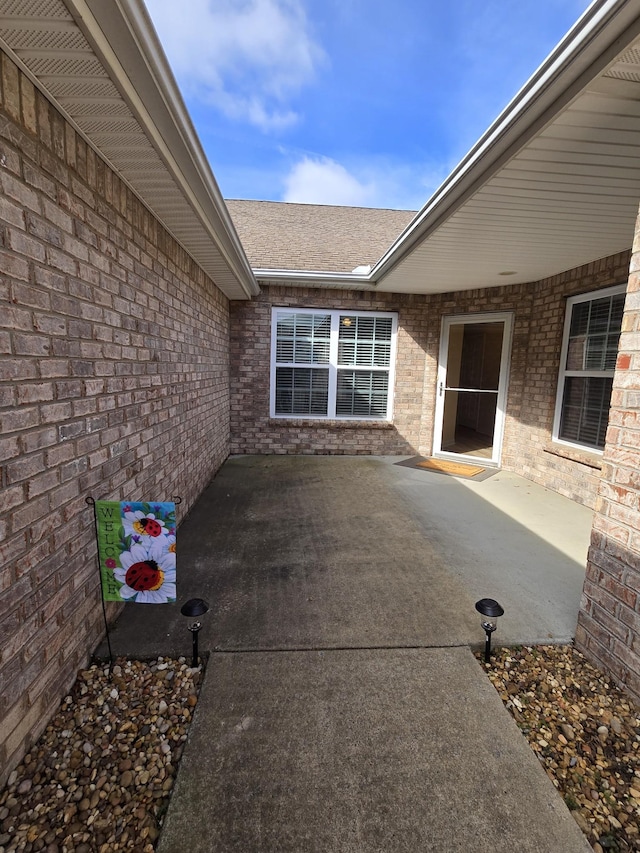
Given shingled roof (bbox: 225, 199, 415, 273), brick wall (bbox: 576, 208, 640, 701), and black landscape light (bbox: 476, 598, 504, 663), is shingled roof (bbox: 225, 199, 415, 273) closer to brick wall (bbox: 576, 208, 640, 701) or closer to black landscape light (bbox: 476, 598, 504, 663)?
brick wall (bbox: 576, 208, 640, 701)

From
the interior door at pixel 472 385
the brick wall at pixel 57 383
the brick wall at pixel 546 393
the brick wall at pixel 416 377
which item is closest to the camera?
the brick wall at pixel 57 383

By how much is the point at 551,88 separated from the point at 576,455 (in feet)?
12.8

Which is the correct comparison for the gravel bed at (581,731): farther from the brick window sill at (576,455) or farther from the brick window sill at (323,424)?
the brick window sill at (323,424)

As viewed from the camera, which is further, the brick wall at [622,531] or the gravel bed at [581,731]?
the brick wall at [622,531]

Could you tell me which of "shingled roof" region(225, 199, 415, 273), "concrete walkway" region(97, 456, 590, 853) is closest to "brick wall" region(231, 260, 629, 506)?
"shingled roof" region(225, 199, 415, 273)

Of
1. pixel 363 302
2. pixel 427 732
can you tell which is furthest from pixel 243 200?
pixel 427 732

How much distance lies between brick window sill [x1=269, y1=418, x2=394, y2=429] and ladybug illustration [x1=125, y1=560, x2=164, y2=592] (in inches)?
181

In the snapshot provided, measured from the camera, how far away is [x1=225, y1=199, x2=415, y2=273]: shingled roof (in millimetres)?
6539

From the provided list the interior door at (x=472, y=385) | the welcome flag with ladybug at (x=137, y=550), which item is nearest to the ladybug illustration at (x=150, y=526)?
the welcome flag with ladybug at (x=137, y=550)

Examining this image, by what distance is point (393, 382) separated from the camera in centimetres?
657

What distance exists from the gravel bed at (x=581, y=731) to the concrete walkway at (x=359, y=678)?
81 mm

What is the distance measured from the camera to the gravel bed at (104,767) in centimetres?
119

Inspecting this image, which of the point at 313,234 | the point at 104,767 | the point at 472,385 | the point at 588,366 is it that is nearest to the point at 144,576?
the point at 104,767

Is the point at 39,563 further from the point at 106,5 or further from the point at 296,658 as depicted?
the point at 106,5
